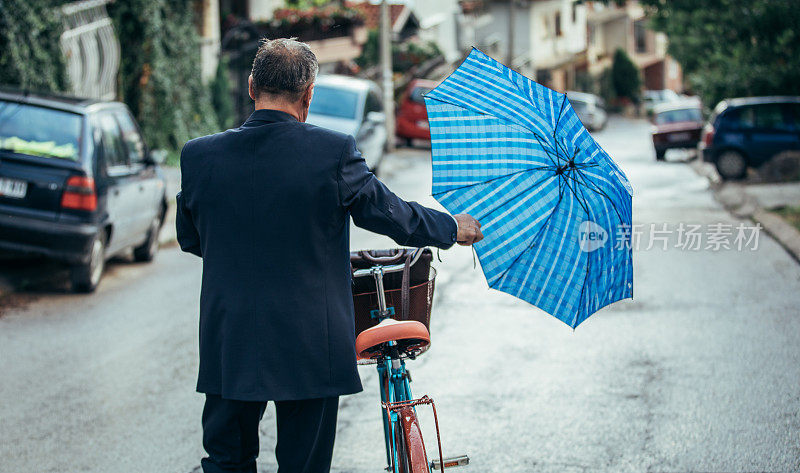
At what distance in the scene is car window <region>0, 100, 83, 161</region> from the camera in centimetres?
867

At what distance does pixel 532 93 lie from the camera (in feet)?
11.7

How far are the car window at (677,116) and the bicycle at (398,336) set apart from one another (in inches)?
988

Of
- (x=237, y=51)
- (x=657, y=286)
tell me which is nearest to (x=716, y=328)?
(x=657, y=286)

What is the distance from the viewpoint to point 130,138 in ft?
34.0

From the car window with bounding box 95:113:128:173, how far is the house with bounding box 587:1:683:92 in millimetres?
52486

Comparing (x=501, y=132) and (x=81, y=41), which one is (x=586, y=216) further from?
(x=81, y=41)

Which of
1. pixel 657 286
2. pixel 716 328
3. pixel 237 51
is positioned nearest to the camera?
pixel 716 328

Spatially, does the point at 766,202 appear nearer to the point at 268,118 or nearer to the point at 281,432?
the point at 281,432

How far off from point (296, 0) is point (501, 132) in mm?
31513

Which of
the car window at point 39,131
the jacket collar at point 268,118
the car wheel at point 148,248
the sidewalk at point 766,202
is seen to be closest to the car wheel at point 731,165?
the sidewalk at point 766,202

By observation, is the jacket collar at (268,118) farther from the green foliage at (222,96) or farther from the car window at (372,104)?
the green foliage at (222,96)

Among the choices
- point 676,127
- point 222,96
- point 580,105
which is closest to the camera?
point 222,96

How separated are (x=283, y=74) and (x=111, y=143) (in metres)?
7.15

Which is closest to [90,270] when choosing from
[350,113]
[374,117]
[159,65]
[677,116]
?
[350,113]
